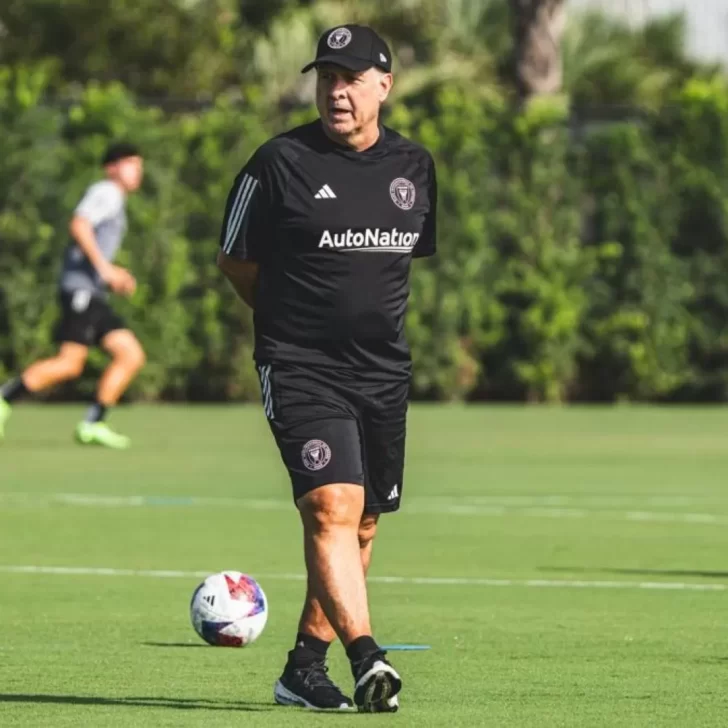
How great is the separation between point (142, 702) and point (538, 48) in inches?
889

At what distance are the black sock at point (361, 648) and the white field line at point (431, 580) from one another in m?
3.73

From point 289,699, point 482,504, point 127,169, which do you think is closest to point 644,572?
point 482,504

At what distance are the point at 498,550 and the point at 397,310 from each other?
5024 mm

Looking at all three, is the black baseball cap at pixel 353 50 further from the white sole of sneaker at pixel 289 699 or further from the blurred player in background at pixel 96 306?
the blurred player in background at pixel 96 306

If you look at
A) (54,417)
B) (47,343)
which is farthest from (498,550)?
(47,343)

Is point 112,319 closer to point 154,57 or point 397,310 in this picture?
point 397,310

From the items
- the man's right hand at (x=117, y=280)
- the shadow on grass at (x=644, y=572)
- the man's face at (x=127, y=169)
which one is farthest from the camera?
the man's face at (x=127, y=169)

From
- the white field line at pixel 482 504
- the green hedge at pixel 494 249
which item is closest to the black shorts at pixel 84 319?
the white field line at pixel 482 504

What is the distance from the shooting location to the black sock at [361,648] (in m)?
7.24

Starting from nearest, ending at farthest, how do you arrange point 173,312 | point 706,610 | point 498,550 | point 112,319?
point 706,610 < point 498,550 < point 112,319 < point 173,312

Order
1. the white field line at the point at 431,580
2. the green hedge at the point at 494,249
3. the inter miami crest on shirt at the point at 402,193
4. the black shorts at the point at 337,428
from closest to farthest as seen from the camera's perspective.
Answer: the black shorts at the point at 337,428 → the inter miami crest on shirt at the point at 402,193 → the white field line at the point at 431,580 → the green hedge at the point at 494,249

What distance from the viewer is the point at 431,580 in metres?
11.2

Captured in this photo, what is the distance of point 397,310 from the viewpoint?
306 inches

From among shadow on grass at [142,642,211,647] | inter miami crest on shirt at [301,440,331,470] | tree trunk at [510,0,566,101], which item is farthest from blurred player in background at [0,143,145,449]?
inter miami crest on shirt at [301,440,331,470]
